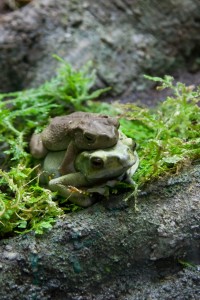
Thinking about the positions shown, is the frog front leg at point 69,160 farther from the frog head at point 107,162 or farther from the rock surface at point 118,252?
the rock surface at point 118,252

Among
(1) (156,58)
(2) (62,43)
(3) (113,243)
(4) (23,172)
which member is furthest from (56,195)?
(1) (156,58)

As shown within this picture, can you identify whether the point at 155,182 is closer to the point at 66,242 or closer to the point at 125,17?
the point at 66,242

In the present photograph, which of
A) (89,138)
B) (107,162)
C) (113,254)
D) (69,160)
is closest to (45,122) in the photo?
(69,160)

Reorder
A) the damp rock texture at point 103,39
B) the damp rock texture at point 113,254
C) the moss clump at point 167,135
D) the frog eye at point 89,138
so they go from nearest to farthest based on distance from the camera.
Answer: the damp rock texture at point 113,254 < the frog eye at point 89,138 < the moss clump at point 167,135 < the damp rock texture at point 103,39

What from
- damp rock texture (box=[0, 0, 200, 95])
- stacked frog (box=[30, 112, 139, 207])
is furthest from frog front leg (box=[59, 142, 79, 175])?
damp rock texture (box=[0, 0, 200, 95])

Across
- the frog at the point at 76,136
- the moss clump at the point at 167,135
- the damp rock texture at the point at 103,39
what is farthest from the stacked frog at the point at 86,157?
the damp rock texture at the point at 103,39

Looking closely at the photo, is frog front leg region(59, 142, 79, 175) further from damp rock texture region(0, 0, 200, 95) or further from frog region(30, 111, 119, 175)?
damp rock texture region(0, 0, 200, 95)

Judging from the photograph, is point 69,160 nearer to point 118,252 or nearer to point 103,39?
point 118,252

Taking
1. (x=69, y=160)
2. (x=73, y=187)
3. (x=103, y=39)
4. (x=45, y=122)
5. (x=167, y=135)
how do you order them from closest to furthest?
(x=73, y=187), (x=69, y=160), (x=167, y=135), (x=45, y=122), (x=103, y=39)
